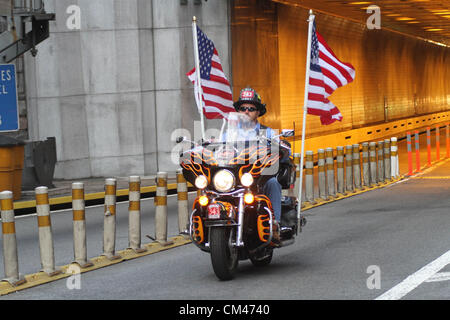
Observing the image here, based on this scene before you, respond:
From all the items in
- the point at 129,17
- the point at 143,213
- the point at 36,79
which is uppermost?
the point at 129,17

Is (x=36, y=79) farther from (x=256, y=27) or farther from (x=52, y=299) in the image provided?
(x=52, y=299)

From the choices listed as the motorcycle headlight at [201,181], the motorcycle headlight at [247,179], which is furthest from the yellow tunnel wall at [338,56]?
the motorcycle headlight at [247,179]

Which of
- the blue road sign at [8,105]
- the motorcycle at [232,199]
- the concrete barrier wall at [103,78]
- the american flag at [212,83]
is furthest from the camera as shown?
the concrete barrier wall at [103,78]

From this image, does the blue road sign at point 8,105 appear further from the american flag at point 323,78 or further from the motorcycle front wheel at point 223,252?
the motorcycle front wheel at point 223,252

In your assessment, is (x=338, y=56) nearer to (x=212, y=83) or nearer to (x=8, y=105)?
(x=8, y=105)

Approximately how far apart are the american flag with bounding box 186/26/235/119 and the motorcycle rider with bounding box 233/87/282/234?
3282mm

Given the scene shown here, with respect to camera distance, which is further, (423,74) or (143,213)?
(423,74)

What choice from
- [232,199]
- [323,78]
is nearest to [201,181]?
[232,199]

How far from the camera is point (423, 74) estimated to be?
56094 mm

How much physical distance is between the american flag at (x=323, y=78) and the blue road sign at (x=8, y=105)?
4877mm

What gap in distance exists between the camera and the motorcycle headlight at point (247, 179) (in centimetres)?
875

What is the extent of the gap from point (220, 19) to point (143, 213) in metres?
8.93

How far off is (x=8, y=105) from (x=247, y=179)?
22.3 feet
